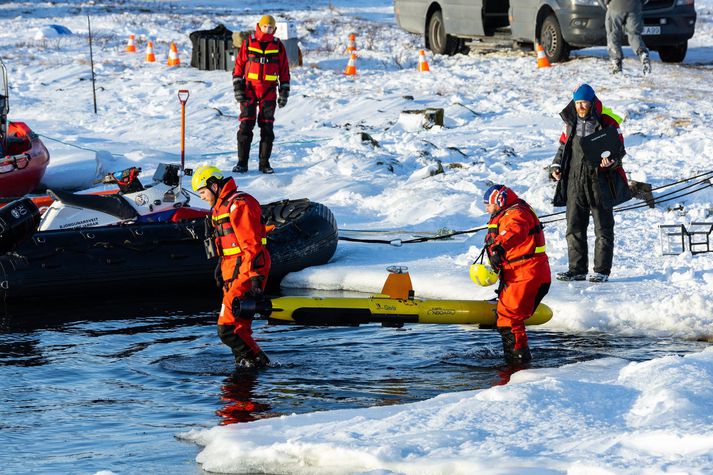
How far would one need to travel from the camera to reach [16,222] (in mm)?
11047

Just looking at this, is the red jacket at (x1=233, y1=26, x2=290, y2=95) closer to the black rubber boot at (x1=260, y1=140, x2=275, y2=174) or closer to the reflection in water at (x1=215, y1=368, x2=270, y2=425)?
the black rubber boot at (x1=260, y1=140, x2=275, y2=174)

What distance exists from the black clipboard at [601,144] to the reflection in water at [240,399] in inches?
141

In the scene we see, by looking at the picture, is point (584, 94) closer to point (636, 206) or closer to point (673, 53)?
point (636, 206)

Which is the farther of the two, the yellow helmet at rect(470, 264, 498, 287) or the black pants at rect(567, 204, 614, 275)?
the black pants at rect(567, 204, 614, 275)

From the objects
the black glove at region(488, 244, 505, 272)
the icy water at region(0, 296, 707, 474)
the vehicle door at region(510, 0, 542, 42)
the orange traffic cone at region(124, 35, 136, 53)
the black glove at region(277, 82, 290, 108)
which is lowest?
the icy water at region(0, 296, 707, 474)

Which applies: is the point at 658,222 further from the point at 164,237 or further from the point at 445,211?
the point at 164,237

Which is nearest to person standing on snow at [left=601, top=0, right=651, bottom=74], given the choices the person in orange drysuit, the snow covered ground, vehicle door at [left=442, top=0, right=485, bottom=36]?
the snow covered ground

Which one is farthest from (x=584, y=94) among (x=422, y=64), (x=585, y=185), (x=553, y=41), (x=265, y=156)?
(x=422, y=64)

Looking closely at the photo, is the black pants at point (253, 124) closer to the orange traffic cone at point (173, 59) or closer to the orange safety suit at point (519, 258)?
the orange safety suit at point (519, 258)

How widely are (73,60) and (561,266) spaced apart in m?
16.6

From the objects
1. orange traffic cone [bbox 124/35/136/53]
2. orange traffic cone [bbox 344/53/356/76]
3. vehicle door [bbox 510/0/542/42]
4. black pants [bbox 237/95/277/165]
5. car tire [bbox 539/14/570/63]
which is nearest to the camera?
black pants [bbox 237/95/277/165]

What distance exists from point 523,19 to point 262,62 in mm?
6936

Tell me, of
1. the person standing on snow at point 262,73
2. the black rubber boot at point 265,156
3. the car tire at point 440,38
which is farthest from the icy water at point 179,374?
the car tire at point 440,38

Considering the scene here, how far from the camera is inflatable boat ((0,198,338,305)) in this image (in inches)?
457
